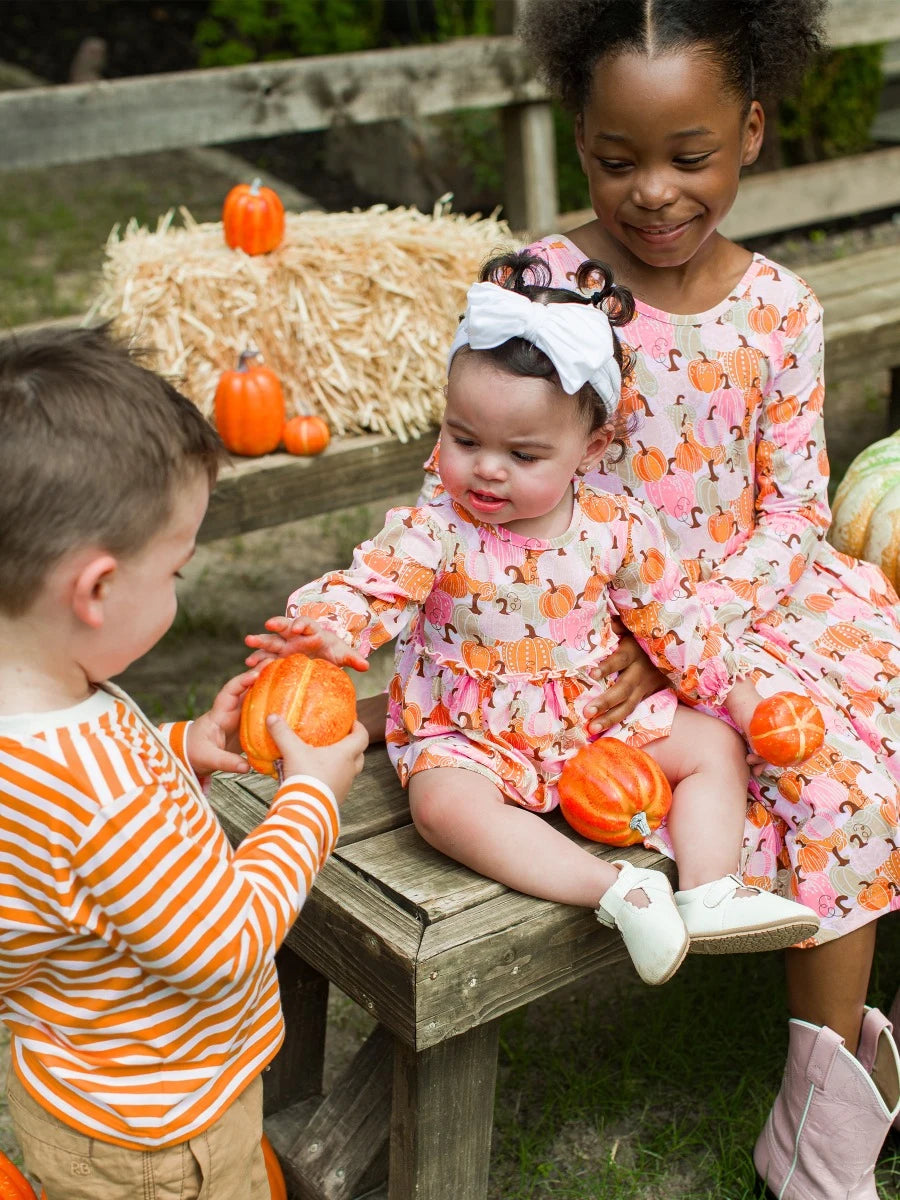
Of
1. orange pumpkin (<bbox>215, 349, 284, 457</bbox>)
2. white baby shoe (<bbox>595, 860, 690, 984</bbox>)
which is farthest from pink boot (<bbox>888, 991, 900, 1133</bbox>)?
orange pumpkin (<bbox>215, 349, 284, 457</bbox>)

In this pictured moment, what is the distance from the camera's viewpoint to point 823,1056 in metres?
2.39

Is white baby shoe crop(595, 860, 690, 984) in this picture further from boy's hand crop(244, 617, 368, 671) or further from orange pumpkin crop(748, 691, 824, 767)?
boy's hand crop(244, 617, 368, 671)

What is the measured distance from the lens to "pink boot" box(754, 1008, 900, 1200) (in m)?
2.38

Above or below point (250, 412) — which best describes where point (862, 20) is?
above

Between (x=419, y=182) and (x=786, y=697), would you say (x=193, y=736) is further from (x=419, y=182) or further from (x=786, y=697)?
(x=419, y=182)

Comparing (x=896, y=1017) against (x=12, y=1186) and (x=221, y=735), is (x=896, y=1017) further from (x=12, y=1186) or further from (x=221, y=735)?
(x=12, y=1186)

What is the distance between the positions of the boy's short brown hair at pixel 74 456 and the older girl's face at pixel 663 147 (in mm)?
1262

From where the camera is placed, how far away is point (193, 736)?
199 cm

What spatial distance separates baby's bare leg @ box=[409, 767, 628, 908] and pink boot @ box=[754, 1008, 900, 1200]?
572mm

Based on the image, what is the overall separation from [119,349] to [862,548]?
2095mm

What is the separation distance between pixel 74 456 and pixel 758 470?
1675 mm

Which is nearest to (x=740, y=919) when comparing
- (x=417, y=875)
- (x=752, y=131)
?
(x=417, y=875)

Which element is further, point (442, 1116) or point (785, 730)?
point (785, 730)

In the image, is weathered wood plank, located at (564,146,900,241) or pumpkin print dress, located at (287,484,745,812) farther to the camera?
weathered wood plank, located at (564,146,900,241)
